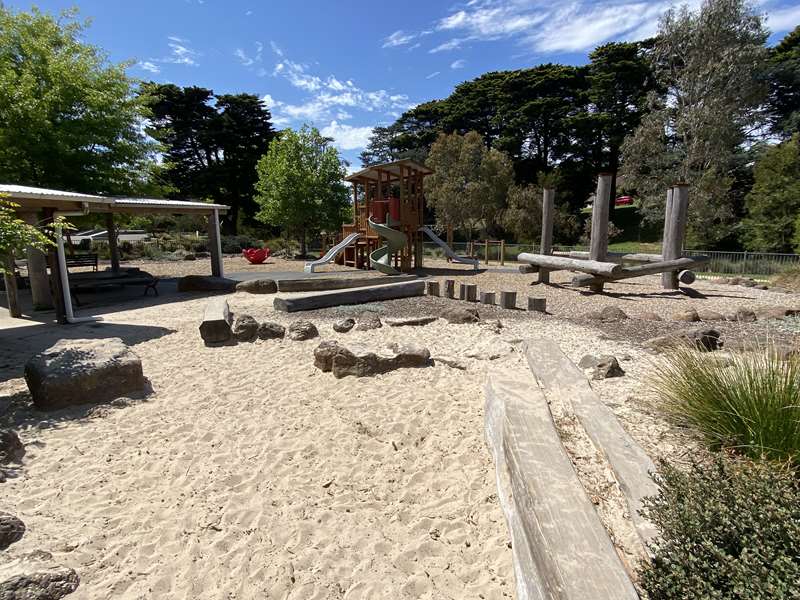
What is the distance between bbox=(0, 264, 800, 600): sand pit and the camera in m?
2.41

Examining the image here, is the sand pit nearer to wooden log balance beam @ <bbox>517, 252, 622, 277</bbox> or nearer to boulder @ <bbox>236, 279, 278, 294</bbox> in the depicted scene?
wooden log balance beam @ <bbox>517, 252, 622, 277</bbox>

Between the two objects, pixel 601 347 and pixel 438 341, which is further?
pixel 438 341

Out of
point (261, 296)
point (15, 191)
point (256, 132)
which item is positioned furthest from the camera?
point (256, 132)

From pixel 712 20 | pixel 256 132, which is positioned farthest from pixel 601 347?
pixel 256 132

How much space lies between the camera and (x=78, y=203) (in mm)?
8547

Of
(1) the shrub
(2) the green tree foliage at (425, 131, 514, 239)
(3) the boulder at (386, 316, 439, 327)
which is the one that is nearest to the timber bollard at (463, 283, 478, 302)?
(3) the boulder at (386, 316, 439, 327)

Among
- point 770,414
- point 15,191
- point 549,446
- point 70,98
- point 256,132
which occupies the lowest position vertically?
point 549,446

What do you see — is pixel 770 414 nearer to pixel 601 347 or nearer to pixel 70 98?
pixel 601 347

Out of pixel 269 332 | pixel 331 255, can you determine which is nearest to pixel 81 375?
pixel 269 332

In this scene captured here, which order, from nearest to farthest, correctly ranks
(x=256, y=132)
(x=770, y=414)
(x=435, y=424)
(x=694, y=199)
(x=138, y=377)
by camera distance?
(x=770, y=414)
(x=435, y=424)
(x=138, y=377)
(x=694, y=199)
(x=256, y=132)

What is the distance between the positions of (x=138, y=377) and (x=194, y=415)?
1.10 metres

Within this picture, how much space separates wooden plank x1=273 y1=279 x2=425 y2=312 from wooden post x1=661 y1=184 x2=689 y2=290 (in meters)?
7.13

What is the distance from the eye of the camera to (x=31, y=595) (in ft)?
6.78

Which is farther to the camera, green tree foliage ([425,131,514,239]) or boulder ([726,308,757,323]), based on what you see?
green tree foliage ([425,131,514,239])
